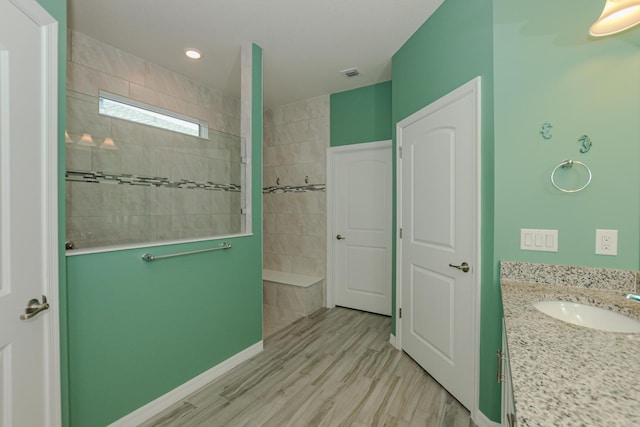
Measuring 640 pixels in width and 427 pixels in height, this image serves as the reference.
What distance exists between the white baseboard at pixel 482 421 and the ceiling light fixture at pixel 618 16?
195 cm

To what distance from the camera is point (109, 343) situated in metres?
1.54

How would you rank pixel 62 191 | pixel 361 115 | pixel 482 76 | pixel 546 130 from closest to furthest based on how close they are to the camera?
pixel 62 191 → pixel 546 130 → pixel 482 76 → pixel 361 115

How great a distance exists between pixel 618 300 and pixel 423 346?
1285 mm

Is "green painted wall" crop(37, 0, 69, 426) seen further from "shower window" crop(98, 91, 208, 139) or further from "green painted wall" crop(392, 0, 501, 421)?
"green painted wall" crop(392, 0, 501, 421)

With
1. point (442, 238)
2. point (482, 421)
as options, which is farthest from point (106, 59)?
point (482, 421)

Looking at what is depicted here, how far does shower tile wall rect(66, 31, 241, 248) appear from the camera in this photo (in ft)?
5.34

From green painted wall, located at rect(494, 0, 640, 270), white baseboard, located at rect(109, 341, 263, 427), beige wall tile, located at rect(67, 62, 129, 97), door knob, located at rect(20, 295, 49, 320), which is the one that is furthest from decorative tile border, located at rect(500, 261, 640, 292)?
beige wall tile, located at rect(67, 62, 129, 97)

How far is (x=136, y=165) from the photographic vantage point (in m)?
1.87

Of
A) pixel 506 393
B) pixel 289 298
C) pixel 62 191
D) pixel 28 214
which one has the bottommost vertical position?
pixel 289 298

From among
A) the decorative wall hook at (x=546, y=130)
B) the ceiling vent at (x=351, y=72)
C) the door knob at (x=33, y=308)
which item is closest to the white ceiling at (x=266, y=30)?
the ceiling vent at (x=351, y=72)

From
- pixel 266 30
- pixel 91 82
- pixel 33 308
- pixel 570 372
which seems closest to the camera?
pixel 570 372

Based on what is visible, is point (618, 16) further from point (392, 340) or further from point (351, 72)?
point (392, 340)

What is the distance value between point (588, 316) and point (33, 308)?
2.24m

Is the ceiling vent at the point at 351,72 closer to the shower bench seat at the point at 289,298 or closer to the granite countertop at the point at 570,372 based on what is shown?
the shower bench seat at the point at 289,298
